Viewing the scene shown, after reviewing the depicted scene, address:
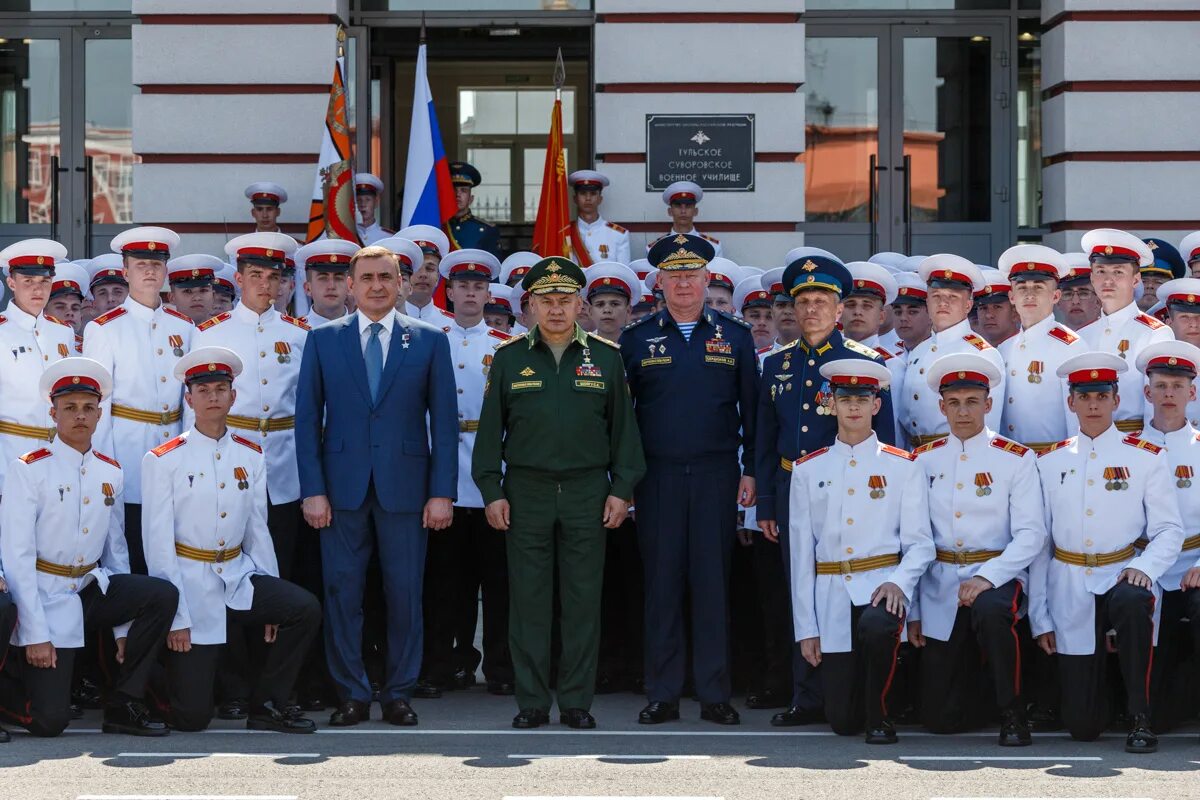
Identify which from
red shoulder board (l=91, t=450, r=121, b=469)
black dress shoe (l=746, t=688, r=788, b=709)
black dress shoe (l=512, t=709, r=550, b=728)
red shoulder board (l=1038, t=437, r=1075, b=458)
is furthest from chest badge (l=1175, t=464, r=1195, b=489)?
red shoulder board (l=91, t=450, r=121, b=469)

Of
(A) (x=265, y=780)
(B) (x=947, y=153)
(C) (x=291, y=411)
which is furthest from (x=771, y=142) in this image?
(A) (x=265, y=780)

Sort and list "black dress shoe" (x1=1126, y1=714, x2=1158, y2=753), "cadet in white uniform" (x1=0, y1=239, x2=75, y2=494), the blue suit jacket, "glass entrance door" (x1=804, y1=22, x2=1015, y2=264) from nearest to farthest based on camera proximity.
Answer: "black dress shoe" (x1=1126, y1=714, x2=1158, y2=753)
the blue suit jacket
"cadet in white uniform" (x1=0, y1=239, x2=75, y2=494)
"glass entrance door" (x1=804, y1=22, x2=1015, y2=264)

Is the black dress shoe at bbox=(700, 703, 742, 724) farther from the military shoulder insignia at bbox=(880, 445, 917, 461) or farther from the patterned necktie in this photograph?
the patterned necktie

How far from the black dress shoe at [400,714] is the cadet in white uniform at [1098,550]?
2.76 meters

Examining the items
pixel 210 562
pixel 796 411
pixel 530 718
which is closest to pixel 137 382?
pixel 210 562

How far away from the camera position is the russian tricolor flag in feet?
41.8

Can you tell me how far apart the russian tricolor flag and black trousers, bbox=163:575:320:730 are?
170 inches

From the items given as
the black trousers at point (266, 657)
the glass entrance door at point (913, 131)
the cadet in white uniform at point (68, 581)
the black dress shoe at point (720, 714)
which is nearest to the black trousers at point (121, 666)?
the cadet in white uniform at point (68, 581)

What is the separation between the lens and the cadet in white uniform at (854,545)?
8539mm

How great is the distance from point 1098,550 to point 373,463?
3.20 metres

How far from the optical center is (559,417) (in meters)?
8.83

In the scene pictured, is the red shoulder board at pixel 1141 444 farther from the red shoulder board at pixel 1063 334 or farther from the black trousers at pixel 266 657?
the black trousers at pixel 266 657

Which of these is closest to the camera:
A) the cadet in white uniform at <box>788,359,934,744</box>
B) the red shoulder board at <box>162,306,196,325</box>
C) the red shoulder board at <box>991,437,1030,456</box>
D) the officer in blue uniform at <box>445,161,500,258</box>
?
the cadet in white uniform at <box>788,359,934,744</box>

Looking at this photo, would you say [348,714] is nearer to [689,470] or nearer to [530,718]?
[530,718]
